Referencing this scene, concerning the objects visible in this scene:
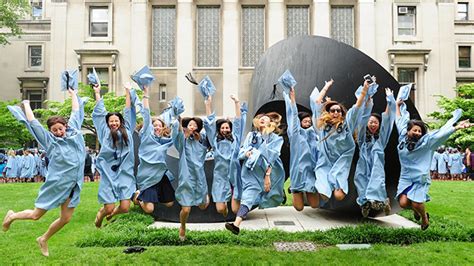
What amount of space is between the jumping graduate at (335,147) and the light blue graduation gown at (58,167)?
3.73 meters

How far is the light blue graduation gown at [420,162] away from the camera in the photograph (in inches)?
304

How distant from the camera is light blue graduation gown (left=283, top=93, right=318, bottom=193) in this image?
810cm

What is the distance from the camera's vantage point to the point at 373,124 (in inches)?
326

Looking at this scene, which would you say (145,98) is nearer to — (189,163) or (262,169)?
(189,163)

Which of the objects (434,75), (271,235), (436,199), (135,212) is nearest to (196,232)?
(271,235)

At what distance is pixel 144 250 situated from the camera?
7.95m

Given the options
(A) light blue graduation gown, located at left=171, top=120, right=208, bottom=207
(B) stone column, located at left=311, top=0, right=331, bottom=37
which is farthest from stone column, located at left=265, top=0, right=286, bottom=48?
(A) light blue graduation gown, located at left=171, top=120, right=208, bottom=207

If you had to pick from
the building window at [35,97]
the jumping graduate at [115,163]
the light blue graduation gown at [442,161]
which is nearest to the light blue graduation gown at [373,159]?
the jumping graduate at [115,163]

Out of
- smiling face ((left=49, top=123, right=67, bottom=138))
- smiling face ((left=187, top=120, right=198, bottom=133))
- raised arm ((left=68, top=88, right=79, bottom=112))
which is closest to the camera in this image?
smiling face ((left=49, top=123, right=67, bottom=138))

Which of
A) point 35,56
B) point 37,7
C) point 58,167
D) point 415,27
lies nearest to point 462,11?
point 415,27

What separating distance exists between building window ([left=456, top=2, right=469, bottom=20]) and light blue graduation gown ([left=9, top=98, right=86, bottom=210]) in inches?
1897

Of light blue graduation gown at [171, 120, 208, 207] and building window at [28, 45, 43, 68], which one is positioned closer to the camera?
light blue graduation gown at [171, 120, 208, 207]

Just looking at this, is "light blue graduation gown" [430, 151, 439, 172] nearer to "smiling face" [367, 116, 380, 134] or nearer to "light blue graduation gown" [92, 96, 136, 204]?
"smiling face" [367, 116, 380, 134]

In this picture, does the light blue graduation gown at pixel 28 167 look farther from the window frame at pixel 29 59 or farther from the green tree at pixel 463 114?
the green tree at pixel 463 114
